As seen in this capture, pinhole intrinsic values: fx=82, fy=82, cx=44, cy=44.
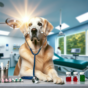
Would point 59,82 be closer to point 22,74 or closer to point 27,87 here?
point 27,87

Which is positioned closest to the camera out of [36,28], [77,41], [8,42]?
[36,28]

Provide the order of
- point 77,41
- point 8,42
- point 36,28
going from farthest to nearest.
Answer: point 8,42
point 77,41
point 36,28

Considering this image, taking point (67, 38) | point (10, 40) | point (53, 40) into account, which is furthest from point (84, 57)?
point (10, 40)

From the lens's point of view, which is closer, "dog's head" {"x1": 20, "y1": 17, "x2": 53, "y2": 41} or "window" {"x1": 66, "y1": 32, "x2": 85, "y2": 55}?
"dog's head" {"x1": 20, "y1": 17, "x2": 53, "y2": 41}

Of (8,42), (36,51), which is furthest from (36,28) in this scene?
(8,42)

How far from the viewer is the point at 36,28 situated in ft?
2.35

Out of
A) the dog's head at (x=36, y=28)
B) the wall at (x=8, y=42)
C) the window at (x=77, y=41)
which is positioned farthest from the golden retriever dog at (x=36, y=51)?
the wall at (x=8, y=42)

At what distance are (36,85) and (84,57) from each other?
190 inches

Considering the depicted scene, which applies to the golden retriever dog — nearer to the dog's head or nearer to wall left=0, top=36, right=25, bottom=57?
the dog's head

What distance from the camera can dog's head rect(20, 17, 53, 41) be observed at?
0.70 meters

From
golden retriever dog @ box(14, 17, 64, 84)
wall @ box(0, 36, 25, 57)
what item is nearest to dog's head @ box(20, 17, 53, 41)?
golden retriever dog @ box(14, 17, 64, 84)

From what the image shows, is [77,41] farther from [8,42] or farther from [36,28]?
[8,42]

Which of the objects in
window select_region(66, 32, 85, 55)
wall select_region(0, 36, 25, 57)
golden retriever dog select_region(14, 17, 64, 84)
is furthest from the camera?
wall select_region(0, 36, 25, 57)

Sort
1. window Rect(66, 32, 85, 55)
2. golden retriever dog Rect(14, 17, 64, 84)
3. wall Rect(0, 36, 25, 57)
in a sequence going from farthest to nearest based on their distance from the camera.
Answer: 1. wall Rect(0, 36, 25, 57)
2. window Rect(66, 32, 85, 55)
3. golden retriever dog Rect(14, 17, 64, 84)
